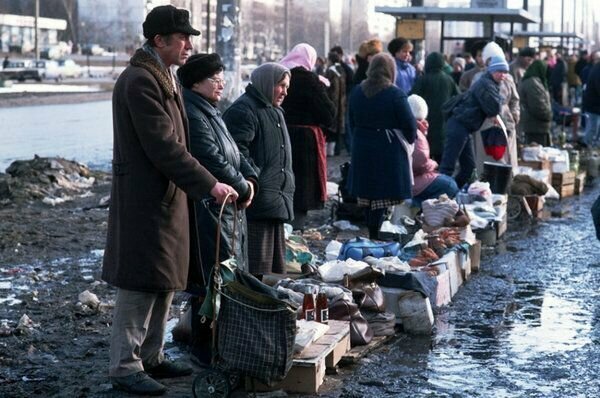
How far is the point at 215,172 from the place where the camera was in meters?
6.51

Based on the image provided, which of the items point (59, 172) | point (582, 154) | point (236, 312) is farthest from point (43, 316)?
point (582, 154)

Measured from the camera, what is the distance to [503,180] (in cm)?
1330

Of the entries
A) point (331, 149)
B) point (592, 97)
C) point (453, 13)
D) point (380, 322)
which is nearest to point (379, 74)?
point (380, 322)

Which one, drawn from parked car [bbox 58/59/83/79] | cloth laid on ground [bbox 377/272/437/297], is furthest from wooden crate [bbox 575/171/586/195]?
parked car [bbox 58/59/83/79]

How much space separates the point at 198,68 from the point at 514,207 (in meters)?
7.81

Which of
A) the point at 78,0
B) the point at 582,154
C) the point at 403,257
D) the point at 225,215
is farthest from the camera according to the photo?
the point at 78,0

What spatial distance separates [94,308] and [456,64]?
52.1ft

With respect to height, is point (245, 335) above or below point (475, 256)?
above

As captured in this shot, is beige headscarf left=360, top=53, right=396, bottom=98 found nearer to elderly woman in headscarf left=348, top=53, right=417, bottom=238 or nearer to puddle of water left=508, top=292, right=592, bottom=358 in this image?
elderly woman in headscarf left=348, top=53, right=417, bottom=238

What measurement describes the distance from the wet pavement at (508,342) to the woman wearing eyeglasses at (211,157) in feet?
3.07

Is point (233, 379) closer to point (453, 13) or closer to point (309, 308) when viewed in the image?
point (309, 308)

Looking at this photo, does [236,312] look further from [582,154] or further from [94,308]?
[582,154]

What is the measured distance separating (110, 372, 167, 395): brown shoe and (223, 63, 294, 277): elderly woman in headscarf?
1.45m

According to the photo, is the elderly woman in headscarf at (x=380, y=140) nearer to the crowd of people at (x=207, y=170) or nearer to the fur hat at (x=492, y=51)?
the crowd of people at (x=207, y=170)
